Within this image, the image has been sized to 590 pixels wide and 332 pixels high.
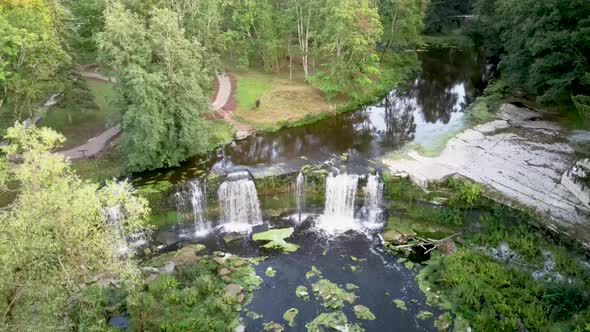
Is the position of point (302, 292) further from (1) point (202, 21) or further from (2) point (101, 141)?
(1) point (202, 21)

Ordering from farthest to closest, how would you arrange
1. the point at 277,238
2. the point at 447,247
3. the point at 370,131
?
the point at 370,131 < the point at 277,238 < the point at 447,247

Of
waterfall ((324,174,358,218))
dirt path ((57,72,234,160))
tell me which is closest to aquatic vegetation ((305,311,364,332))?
waterfall ((324,174,358,218))

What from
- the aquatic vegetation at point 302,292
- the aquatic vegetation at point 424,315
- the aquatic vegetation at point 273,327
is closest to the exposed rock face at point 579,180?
the aquatic vegetation at point 424,315

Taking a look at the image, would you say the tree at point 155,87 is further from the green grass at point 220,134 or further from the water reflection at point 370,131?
the green grass at point 220,134

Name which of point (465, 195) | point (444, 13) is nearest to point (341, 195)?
point (465, 195)

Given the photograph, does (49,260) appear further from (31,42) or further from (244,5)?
(244,5)

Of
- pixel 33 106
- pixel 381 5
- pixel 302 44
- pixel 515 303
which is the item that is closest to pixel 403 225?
pixel 515 303
